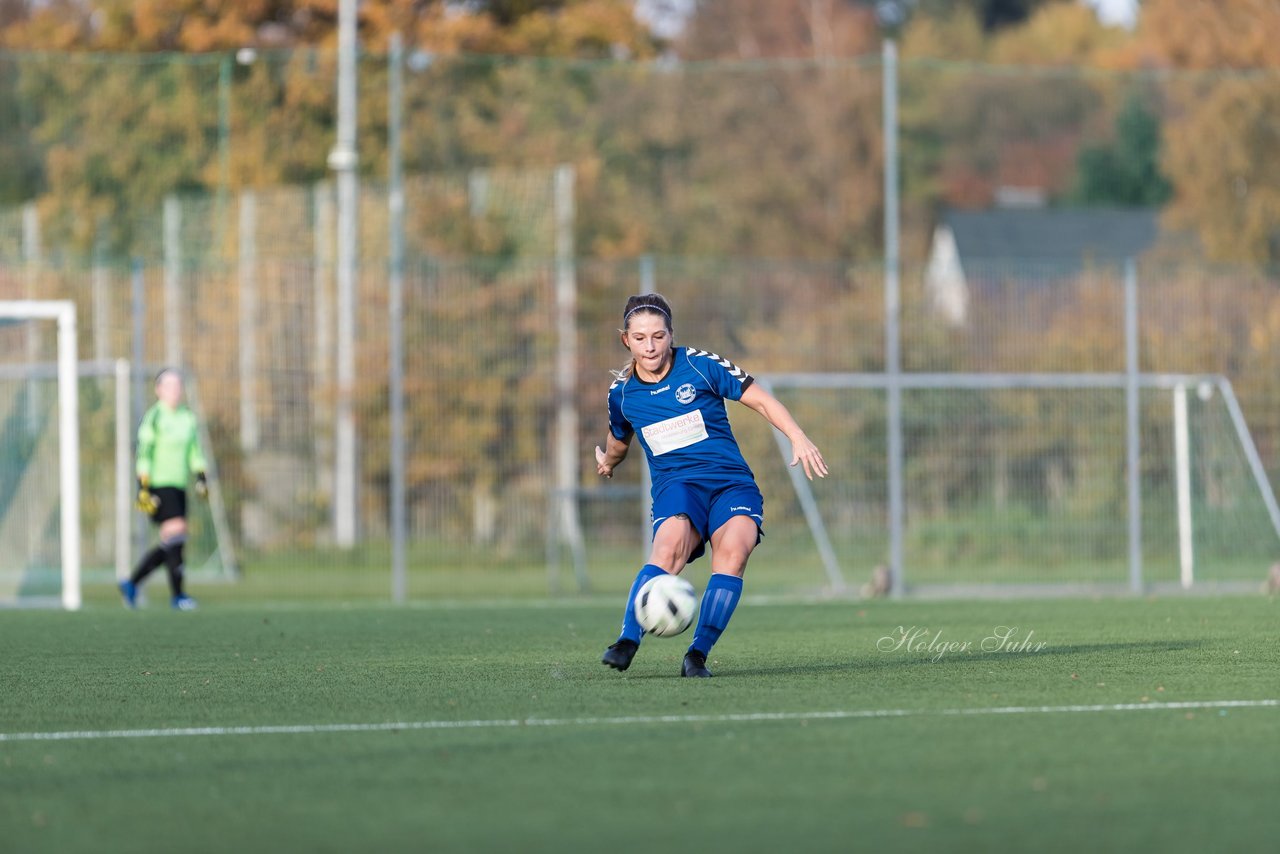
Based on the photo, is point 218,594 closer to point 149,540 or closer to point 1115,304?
point 149,540

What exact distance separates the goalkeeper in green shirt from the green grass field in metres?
5.05

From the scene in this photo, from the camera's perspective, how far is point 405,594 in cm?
1825

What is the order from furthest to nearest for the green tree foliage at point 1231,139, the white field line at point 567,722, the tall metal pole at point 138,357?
the green tree foliage at point 1231,139
the tall metal pole at point 138,357
the white field line at point 567,722

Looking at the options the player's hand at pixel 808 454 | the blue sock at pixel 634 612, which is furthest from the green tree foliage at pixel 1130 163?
the blue sock at pixel 634 612

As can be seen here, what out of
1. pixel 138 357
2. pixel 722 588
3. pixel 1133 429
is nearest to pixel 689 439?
pixel 722 588

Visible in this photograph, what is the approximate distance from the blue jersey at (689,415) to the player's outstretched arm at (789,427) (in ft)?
0.20

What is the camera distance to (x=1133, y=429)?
18.8 m

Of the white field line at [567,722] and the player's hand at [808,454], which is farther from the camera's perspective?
the player's hand at [808,454]

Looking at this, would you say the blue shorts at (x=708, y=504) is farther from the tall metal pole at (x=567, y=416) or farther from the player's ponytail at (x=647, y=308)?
the tall metal pole at (x=567, y=416)

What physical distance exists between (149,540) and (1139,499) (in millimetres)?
8789

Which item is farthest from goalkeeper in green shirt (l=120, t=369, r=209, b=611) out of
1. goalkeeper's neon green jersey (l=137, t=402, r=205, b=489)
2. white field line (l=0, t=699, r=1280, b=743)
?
white field line (l=0, t=699, r=1280, b=743)

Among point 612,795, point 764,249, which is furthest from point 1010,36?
point 612,795

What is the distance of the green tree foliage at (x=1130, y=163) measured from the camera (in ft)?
110

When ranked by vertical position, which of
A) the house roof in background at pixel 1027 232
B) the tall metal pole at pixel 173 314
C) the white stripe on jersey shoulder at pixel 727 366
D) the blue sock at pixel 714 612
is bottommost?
the blue sock at pixel 714 612
